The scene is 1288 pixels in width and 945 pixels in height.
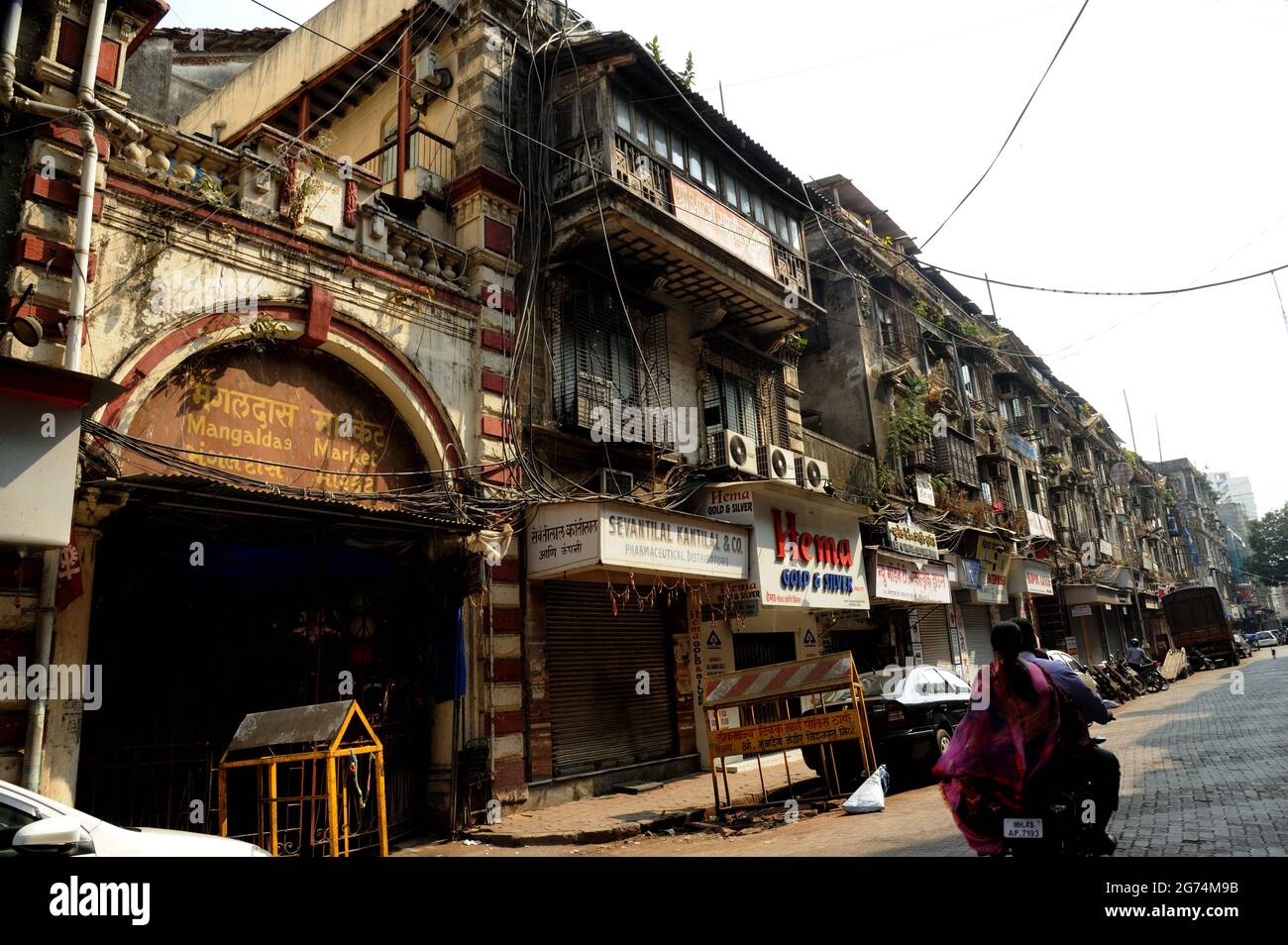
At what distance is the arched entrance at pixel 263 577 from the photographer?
25.6 feet

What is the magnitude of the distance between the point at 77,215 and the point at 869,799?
34.0 ft

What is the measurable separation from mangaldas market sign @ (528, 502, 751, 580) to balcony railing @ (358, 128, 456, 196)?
571 cm

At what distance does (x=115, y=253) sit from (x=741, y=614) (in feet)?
35.8

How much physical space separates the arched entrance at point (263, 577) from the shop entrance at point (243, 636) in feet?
0.06

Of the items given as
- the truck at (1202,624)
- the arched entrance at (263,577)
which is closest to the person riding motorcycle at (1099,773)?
the arched entrance at (263,577)

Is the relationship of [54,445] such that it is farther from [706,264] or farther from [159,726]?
[706,264]

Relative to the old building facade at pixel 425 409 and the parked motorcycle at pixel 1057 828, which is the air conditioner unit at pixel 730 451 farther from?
the parked motorcycle at pixel 1057 828

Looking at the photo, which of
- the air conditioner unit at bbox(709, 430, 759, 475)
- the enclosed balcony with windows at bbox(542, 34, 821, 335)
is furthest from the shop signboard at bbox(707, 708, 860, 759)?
the enclosed balcony with windows at bbox(542, 34, 821, 335)

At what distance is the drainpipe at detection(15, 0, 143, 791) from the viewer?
686 cm

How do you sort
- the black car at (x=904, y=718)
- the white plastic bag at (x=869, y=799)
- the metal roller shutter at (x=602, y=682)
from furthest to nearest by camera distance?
the metal roller shutter at (x=602, y=682) → the black car at (x=904, y=718) → the white plastic bag at (x=869, y=799)
